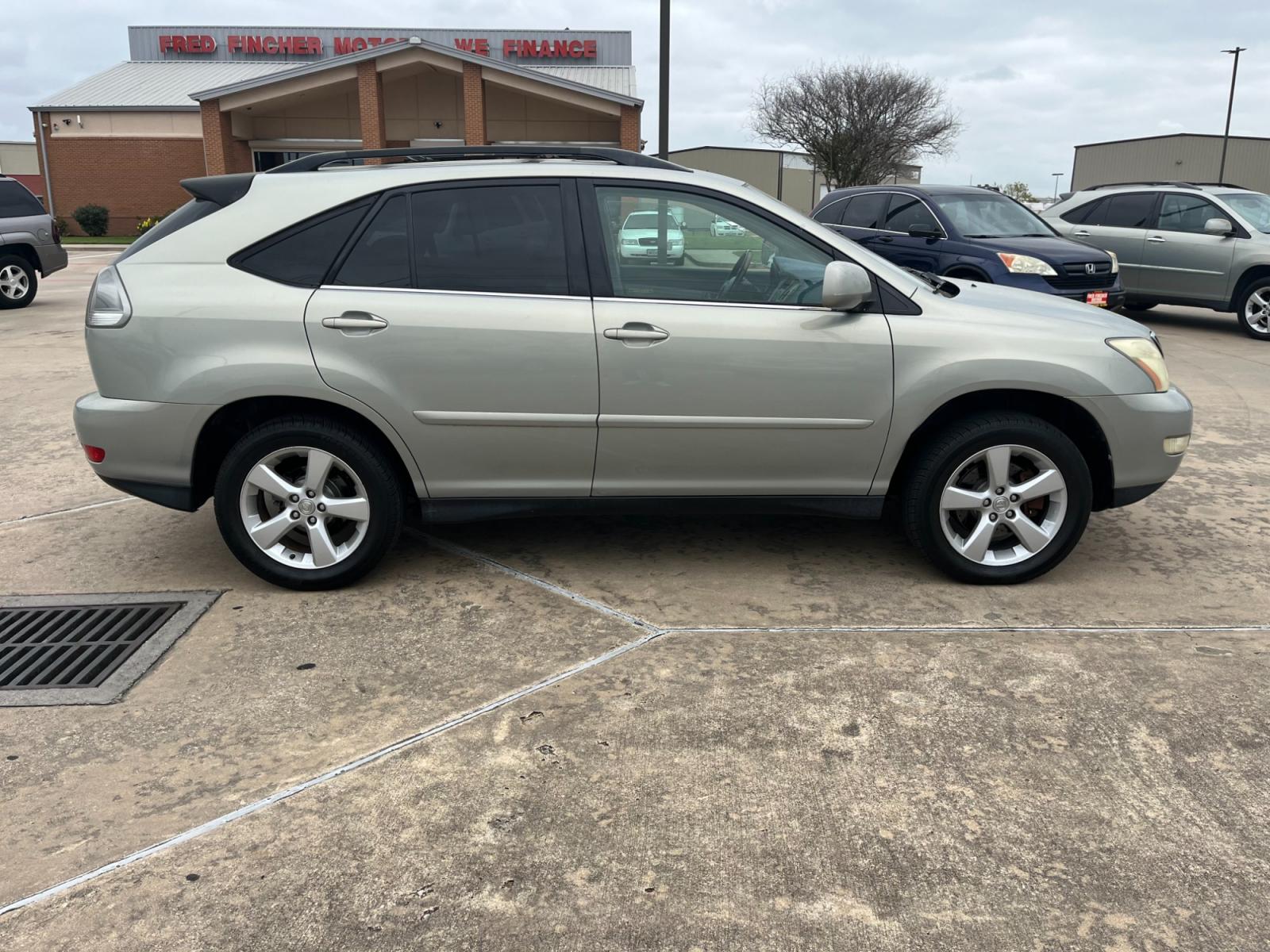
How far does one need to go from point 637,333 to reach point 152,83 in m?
42.0

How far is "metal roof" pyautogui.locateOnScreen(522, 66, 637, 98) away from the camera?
3694 cm

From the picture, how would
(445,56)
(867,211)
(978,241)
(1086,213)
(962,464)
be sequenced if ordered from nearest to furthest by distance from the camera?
(962,464) → (978,241) → (867,211) → (1086,213) → (445,56)

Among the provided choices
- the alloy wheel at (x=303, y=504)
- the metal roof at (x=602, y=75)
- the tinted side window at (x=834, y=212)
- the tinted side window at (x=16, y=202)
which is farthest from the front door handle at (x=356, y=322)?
the metal roof at (x=602, y=75)

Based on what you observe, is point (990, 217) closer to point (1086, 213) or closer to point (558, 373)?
point (1086, 213)

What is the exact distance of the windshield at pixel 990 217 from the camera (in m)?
10.6

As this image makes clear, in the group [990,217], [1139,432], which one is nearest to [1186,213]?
[990,217]

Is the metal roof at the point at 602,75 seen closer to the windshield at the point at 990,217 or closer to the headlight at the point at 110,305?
the windshield at the point at 990,217

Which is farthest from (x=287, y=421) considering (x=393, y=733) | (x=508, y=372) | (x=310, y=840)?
(x=310, y=840)

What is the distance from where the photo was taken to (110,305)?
3988 mm

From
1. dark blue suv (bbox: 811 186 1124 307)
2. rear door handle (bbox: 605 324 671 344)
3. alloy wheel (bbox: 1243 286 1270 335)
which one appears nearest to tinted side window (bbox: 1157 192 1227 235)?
alloy wheel (bbox: 1243 286 1270 335)

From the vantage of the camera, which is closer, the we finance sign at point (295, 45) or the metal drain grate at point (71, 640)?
the metal drain grate at point (71, 640)

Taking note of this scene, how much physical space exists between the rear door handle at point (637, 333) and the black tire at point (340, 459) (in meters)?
1.05

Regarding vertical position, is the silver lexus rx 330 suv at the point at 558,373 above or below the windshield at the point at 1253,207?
below

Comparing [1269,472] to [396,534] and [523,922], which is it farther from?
[523,922]
